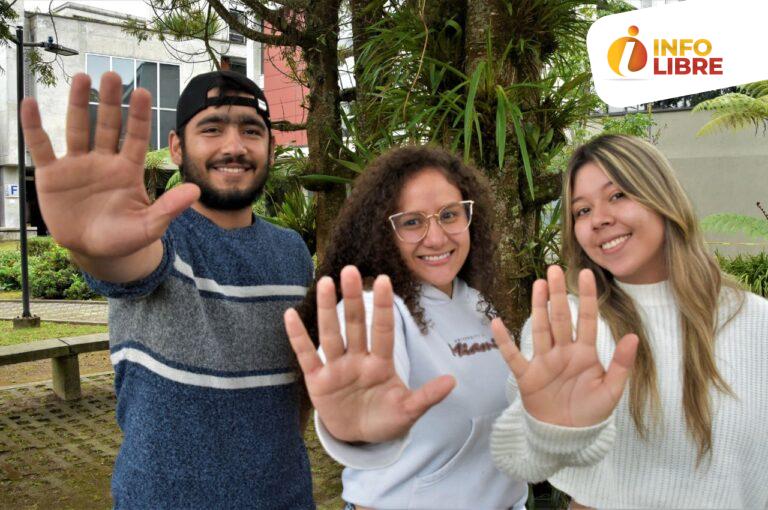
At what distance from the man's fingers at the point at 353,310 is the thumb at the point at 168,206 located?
16.3 inches

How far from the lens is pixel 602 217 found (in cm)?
174

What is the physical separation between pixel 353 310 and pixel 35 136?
67 cm

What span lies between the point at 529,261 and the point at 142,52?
2031 cm

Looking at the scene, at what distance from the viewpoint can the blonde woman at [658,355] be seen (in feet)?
5.35

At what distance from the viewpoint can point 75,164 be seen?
137cm

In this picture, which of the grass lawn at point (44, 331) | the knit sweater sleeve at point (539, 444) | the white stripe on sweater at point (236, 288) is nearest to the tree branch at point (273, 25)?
the white stripe on sweater at point (236, 288)

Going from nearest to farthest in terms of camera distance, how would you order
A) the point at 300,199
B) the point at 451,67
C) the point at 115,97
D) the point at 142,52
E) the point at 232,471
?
the point at 115,97 < the point at 232,471 < the point at 451,67 < the point at 300,199 < the point at 142,52

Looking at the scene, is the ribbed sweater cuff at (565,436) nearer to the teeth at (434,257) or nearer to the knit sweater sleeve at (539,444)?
the knit sweater sleeve at (539,444)

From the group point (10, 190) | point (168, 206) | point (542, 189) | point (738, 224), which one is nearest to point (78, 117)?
point (168, 206)

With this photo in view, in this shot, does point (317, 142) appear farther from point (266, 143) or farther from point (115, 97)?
point (115, 97)

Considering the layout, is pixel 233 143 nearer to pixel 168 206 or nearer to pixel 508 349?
pixel 168 206

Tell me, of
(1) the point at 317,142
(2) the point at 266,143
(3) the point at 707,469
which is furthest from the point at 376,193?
(1) the point at 317,142

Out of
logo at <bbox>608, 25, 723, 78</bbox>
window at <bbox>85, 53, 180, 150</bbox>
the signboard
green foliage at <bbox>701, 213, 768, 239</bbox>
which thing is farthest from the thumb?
the signboard

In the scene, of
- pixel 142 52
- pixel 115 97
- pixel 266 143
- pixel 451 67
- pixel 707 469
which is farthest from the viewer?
pixel 142 52
